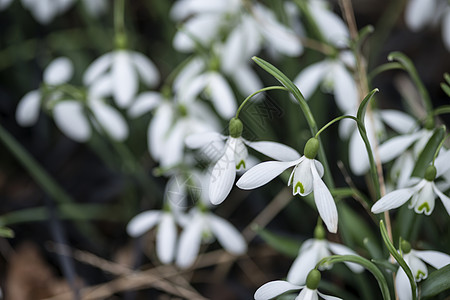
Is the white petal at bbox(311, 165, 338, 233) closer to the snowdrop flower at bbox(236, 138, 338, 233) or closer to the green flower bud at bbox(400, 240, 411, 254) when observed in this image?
the snowdrop flower at bbox(236, 138, 338, 233)

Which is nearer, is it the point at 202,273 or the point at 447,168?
the point at 447,168

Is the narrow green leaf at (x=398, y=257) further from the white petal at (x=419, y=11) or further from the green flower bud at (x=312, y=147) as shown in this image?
the white petal at (x=419, y=11)

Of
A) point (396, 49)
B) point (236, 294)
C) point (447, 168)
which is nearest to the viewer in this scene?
point (447, 168)

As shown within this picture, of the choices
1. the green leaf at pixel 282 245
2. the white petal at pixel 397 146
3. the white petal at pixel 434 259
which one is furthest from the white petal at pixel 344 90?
the white petal at pixel 434 259

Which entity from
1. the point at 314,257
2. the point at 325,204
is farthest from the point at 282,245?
the point at 325,204

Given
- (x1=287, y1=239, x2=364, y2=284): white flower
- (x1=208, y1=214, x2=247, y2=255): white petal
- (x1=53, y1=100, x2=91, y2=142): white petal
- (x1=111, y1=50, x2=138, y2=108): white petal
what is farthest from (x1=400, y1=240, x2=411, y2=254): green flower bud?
(x1=53, y1=100, x2=91, y2=142): white petal

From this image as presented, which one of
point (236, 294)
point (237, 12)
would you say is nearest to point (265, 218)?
point (236, 294)

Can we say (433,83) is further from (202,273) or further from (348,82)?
(202,273)
